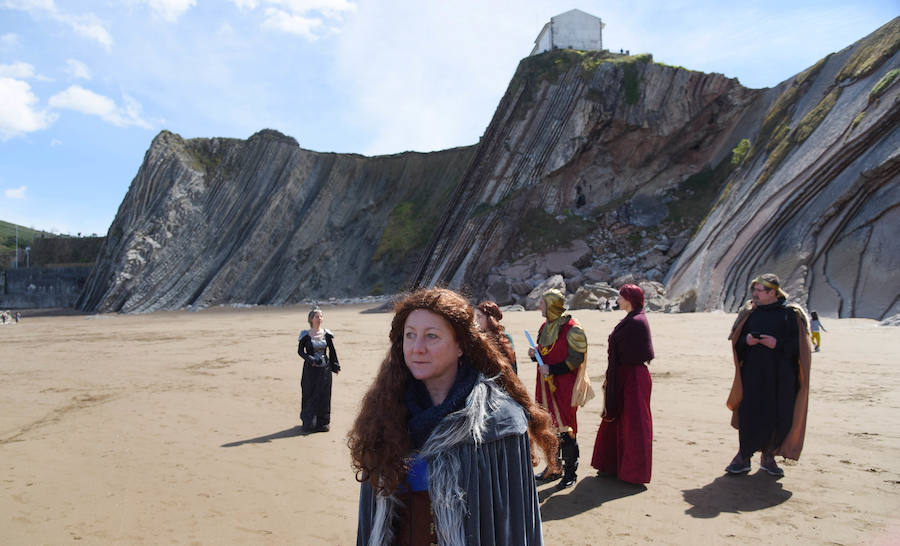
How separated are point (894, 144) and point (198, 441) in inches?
703

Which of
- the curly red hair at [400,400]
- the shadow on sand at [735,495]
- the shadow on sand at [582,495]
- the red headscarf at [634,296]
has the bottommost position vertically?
the shadow on sand at [582,495]

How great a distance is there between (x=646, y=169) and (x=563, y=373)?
28.0m

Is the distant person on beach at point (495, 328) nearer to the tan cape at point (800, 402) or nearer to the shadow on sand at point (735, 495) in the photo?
the shadow on sand at point (735, 495)

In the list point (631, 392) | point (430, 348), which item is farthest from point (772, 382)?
point (430, 348)

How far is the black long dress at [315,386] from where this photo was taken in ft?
23.6

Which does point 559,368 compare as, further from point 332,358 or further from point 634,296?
point 332,358

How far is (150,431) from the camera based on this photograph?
23.8 feet

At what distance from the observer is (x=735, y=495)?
15.0ft

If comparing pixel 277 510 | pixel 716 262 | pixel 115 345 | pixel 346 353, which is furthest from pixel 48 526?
pixel 716 262

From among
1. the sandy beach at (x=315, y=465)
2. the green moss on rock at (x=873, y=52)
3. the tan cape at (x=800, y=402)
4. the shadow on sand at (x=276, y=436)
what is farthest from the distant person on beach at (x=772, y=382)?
the green moss on rock at (x=873, y=52)

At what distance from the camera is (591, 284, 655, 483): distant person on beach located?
4.72 m

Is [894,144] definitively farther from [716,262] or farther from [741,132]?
[741,132]

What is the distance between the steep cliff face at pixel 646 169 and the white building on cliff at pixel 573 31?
17.9 ft

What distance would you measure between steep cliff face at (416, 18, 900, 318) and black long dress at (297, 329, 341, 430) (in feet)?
46.3
